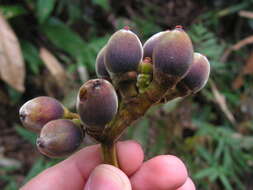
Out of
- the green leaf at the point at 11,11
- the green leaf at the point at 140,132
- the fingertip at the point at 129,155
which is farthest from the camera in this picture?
the green leaf at the point at 11,11

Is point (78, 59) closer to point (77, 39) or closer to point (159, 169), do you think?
point (77, 39)

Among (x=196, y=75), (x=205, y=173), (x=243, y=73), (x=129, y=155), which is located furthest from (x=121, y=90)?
(x=243, y=73)

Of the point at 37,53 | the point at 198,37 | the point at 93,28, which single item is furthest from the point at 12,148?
the point at 198,37

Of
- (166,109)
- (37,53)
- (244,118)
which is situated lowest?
(244,118)

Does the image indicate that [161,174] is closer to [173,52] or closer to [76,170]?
[76,170]

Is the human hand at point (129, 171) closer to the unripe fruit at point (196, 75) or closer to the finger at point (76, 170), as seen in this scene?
the finger at point (76, 170)

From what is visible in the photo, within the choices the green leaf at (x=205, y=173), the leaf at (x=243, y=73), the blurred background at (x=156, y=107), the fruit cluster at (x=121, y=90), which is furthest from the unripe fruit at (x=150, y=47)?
the leaf at (x=243, y=73)

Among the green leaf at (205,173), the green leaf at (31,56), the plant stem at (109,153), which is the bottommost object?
the green leaf at (205,173)
